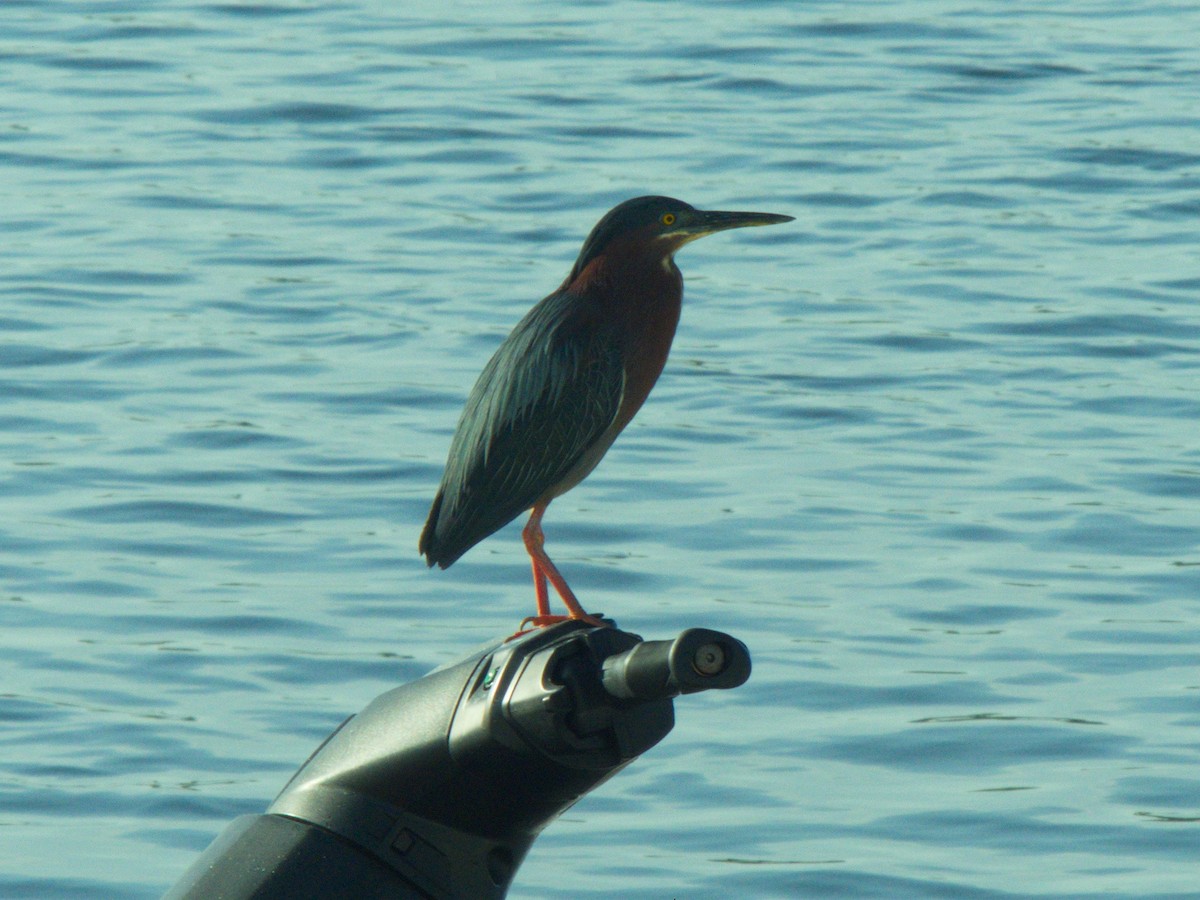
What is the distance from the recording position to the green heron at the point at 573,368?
4.05m

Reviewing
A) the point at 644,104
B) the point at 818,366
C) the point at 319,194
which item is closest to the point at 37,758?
the point at 818,366

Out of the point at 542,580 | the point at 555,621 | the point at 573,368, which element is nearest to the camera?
the point at 555,621

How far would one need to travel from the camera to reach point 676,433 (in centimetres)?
916

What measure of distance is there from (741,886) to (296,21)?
12781mm

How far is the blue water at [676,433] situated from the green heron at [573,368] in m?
1.61

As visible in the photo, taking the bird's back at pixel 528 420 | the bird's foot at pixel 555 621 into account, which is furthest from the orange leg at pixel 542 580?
the bird's back at pixel 528 420

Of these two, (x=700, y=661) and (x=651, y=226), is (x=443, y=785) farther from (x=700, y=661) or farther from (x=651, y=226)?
(x=651, y=226)

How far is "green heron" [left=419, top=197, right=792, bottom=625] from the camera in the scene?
4051 mm

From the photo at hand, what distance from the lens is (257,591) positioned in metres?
7.56

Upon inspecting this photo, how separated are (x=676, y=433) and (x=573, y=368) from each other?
515cm

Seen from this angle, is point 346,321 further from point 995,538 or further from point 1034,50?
point 1034,50

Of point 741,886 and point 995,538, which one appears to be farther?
point 995,538

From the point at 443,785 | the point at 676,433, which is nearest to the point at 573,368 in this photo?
the point at 443,785

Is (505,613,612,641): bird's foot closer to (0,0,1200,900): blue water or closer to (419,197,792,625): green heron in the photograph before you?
(419,197,792,625): green heron
